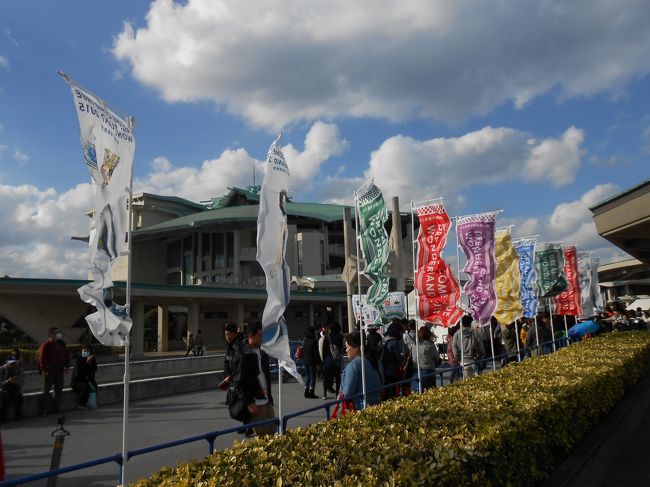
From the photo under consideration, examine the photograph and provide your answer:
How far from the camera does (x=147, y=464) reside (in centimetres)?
707

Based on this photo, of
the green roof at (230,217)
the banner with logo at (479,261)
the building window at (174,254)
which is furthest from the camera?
the building window at (174,254)

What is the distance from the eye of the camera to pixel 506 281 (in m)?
13.0

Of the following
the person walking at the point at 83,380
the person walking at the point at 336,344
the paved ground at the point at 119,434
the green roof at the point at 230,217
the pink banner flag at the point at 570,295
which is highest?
the green roof at the point at 230,217

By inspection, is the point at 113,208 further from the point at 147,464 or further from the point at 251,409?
the point at 147,464

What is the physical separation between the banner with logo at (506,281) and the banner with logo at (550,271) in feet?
10.1

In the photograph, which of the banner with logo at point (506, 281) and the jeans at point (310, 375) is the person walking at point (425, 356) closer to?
the banner with logo at point (506, 281)

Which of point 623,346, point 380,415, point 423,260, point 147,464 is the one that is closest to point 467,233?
point 423,260

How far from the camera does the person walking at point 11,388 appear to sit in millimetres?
10227

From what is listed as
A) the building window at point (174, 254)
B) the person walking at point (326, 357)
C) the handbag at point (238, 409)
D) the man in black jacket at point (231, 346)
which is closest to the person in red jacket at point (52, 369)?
the person walking at point (326, 357)

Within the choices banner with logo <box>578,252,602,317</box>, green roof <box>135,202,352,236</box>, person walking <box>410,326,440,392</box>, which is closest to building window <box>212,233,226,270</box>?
green roof <box>135,202,352,236</box>

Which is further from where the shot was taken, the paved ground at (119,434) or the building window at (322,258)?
the building window at (322,258)

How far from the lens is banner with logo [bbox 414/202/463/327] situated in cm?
954

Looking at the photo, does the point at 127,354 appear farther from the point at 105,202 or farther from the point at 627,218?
the point at 627,218

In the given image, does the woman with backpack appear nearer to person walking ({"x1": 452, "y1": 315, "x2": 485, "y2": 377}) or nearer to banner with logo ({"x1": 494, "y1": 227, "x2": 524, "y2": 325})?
person walking ({"x1": 452, "y1": 315, "x2": 485, "y2": 377})
